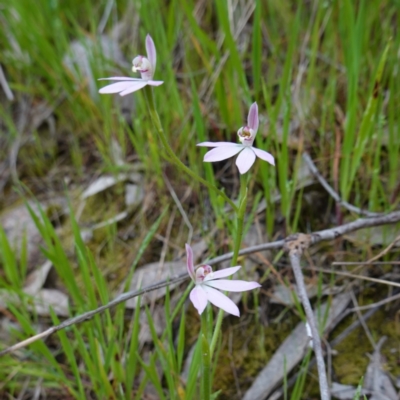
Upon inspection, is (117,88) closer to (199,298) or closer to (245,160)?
(245,160)

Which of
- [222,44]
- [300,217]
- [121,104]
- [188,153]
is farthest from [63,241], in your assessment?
[222,44]

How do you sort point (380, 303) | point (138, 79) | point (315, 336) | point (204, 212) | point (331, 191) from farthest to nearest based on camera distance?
point (204, 212)
point (331, 191)
point (380, 303)
point (315, 336)
point (138, 79)

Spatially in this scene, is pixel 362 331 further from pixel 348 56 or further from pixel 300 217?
pixel 348 56

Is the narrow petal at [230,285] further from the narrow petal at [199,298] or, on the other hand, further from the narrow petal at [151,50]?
the narrow petal at [151,50]

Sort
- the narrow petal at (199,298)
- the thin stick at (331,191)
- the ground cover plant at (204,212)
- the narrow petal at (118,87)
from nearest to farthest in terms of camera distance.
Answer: the narrow petal at (199,298), the narrow petal at (118,87), the ground cover plant at (204,212), the thin stick at (331,191)

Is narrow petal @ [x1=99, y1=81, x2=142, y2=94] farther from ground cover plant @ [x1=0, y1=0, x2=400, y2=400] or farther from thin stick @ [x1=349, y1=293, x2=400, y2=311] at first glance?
thin stick @ [x1=349, y1=293, x2=400, y2=311]

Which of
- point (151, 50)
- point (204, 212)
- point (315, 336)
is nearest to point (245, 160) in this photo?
point (151, 50)

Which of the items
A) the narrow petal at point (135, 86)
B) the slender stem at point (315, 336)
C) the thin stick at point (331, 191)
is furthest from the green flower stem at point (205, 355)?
the thin stick at point (331, 191)

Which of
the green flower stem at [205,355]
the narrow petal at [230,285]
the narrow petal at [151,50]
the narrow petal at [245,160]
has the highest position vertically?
A: the narrow petal at [151,50]
